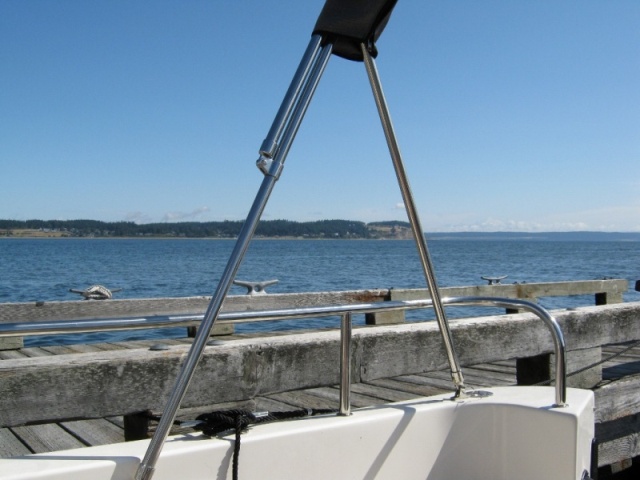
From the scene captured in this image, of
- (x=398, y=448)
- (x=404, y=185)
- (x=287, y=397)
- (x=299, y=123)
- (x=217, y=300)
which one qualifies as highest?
(x=299, y=123)

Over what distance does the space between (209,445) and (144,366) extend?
0.55m

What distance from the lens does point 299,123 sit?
6.33ft

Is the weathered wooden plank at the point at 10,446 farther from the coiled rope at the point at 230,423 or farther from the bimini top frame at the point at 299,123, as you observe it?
the bimini top frame at the point at 299,123

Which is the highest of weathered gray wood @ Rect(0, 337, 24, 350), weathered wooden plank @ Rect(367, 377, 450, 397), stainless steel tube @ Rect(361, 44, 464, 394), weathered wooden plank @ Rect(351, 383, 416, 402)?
stainless steel tube @ Rect(361, 44, 464, 394)

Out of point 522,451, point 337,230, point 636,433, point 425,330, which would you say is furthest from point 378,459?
point 337,230

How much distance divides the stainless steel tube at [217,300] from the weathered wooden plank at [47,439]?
2397mm

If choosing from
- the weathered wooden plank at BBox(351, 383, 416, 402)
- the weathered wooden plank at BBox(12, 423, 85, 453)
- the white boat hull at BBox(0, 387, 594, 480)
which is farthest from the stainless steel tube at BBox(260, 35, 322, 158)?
the weathered wooden plank at BBox(351, 383, 416, 402)

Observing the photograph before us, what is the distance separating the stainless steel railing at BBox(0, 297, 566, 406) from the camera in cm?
180

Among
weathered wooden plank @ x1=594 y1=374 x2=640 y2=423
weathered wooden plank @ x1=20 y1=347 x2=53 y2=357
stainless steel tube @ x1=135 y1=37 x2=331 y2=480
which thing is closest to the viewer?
stainless steel tube @ x1=135 y1=37 x2=331 y2=480

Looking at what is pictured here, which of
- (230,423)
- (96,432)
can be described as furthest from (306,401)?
(230,423)

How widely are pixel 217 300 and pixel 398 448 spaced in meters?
1.00

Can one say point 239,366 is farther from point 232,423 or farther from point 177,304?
point 177,304

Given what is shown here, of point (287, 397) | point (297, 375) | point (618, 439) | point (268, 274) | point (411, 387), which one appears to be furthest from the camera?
point (268, 274)

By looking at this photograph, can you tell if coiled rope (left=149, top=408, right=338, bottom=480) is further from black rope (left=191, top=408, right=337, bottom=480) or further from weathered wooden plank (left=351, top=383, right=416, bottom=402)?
weathered wooden plank (left=351, top=383, right=416, bottom=402)
